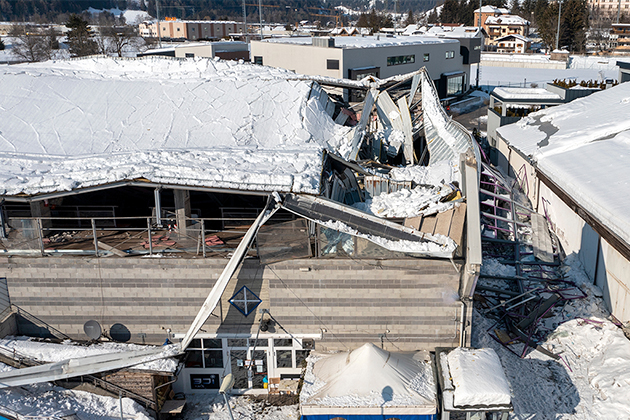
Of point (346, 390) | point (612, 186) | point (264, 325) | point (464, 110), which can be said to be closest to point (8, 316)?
point (264, 325)

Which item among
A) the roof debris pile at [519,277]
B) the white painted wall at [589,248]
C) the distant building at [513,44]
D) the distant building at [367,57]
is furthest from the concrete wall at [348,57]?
the distant building at [513,44]

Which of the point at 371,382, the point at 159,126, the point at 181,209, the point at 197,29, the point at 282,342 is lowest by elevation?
the point at 282,342

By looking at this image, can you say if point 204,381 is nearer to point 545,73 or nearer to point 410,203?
point 410,203

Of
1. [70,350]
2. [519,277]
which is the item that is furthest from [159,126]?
[519,277]

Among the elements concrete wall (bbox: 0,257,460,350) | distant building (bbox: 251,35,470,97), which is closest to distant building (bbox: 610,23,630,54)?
distant building (bbox: 251,35,470,97)

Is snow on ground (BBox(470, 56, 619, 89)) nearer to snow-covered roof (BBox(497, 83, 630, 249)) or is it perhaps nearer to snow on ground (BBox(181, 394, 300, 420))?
snow-covered roof (BBox(497, 83, 630, 249))

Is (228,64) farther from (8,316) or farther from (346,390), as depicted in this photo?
(346,390)

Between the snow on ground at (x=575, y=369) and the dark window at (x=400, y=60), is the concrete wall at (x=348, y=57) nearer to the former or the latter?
the dark window at (x=400, y=60)
